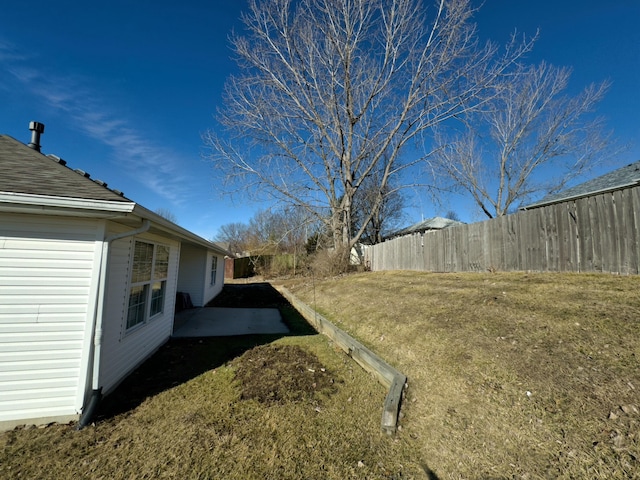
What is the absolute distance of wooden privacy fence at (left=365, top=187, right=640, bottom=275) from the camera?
5605mm

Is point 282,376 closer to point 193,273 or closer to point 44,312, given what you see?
point 44,312

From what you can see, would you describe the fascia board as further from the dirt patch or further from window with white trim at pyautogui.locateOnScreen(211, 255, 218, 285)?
window with white trim at pyautogui.locateOnScreen(211, 255, 218, 285)

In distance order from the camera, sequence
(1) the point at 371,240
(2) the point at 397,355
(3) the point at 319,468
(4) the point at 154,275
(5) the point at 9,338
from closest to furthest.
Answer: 1. (3) the point at 319,468
2. (5) the point at 9,338
3. (2) the point at 397,355
4. (4) the point at 154,275
5. (1) the point at 371,240

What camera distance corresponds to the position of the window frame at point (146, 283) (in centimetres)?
440

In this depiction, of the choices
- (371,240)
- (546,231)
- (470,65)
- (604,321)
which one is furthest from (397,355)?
(371,240)

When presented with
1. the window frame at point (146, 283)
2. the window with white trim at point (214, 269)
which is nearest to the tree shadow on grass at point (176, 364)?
the window frame at point (146, 283)

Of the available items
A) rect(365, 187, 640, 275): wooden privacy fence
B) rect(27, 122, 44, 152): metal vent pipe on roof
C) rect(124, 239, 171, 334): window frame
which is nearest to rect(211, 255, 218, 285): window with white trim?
rect(124, 239, 171, 334): window frame

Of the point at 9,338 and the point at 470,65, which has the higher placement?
the point at 470,65

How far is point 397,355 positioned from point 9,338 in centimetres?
491

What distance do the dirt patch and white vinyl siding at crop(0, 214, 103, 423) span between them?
198cm

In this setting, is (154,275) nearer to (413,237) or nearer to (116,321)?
(116,321)

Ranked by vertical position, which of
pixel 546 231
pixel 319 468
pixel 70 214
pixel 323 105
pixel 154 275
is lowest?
pixel 319 468

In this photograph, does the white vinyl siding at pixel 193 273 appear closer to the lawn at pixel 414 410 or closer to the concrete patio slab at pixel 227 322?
the concrete patio slab at pixel 227 322

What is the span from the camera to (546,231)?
23.1ft
